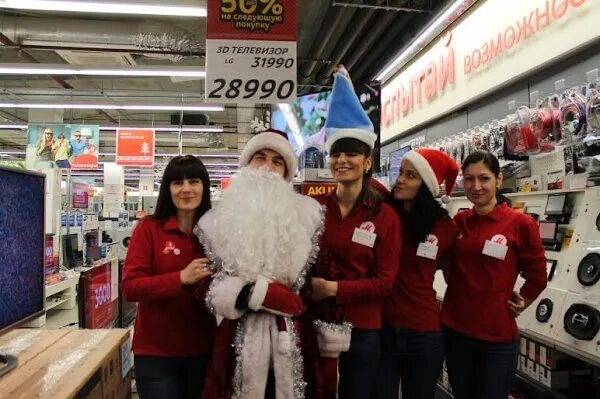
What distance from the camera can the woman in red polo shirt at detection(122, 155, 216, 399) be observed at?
1.84 m

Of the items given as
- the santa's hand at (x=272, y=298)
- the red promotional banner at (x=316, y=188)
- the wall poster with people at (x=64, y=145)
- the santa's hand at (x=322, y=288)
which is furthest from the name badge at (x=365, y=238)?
the wall poster with people at (x=64, y=145)

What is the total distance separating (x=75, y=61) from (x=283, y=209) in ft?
23.6

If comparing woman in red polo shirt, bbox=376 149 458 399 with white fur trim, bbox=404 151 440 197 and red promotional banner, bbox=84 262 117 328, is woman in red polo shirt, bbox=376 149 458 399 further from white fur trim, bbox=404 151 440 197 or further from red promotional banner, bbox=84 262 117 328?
red promotional banner, bbox=84 262 117 328

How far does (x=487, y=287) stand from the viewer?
2199 mm

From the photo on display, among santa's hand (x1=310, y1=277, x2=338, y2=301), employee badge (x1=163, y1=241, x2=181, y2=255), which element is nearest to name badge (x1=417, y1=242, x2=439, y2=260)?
santa's hand (x1=310, y1=277, x2=338, y2=301)

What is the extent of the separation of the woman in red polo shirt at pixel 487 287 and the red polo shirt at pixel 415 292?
0.18 m

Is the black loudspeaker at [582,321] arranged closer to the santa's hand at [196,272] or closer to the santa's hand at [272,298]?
the santa's hand at [272,298]

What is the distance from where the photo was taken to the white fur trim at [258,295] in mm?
1524

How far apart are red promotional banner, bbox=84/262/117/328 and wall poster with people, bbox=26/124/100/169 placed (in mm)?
7736

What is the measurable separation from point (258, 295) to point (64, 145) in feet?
34.3

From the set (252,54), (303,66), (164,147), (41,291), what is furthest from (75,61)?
(164,147)

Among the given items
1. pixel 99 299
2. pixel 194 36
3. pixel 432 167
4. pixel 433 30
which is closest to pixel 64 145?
pixel 194 36

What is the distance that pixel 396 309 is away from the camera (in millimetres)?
2117

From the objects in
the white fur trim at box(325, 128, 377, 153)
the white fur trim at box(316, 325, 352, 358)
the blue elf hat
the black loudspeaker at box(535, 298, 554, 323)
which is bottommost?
the black loudspeaker at box(535, 298, 554, 323)
